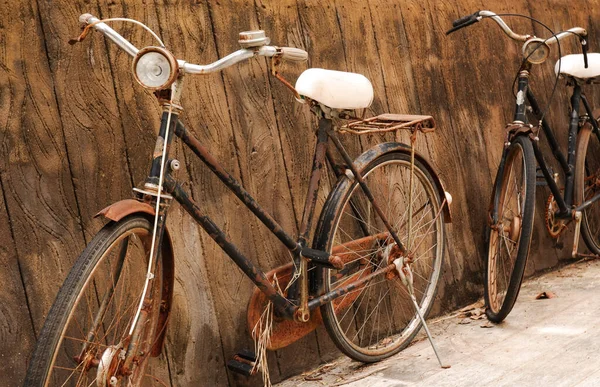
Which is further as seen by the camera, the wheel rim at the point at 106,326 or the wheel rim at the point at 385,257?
the wheel rim at the point at 385,257

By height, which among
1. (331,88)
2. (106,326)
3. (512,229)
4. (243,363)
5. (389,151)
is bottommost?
(243,363)

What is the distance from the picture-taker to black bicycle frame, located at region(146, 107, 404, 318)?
241 centimetres

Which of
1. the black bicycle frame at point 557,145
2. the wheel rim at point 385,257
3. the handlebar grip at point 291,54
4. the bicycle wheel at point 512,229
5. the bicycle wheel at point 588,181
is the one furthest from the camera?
the bicycle wheel at point 588,181

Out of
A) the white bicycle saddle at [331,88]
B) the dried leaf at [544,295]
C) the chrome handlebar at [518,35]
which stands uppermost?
the chrome handlebar at [518,35]

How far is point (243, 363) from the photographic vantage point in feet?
9.45

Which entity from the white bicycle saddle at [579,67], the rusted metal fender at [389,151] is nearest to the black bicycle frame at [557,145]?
the white bicycle saddle at [579,67]

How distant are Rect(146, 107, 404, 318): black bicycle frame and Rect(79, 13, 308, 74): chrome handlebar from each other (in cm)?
16

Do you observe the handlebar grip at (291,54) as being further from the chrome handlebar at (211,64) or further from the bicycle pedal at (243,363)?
the bicycle pedal at (243,363)

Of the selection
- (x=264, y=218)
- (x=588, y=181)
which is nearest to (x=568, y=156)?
(x=588, y=181)

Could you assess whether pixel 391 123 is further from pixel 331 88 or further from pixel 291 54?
pixel 291 54

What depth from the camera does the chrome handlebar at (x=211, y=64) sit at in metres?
2.22

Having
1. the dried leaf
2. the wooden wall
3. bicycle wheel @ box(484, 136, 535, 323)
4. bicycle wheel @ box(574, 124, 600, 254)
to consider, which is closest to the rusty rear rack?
the wooden wall

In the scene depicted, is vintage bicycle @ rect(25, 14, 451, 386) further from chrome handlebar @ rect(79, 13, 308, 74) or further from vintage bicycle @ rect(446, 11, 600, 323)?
vintage bicycle @ rect(446, 11, 600, 323)

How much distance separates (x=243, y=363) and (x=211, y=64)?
1134 millimetres
